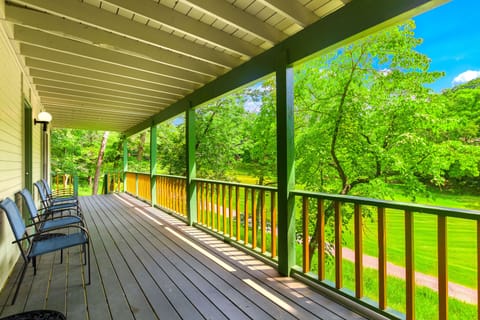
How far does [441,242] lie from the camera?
1.72 metres

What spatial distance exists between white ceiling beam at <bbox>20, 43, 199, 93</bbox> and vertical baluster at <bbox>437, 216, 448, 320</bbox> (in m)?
3.98

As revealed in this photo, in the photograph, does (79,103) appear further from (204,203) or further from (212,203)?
A: (212,203)

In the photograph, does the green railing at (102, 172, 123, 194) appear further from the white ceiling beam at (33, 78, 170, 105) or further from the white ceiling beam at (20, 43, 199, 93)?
the white ceiling beam at (20, 43, 199, 93)

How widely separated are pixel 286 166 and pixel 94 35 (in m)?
2.53

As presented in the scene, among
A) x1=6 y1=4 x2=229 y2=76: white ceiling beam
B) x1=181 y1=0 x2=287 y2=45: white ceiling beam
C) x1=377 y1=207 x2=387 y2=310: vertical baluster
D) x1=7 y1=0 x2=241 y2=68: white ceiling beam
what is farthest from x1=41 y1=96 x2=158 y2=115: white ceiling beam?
x1=377 y1=207 x2=387 y2=310: vertical baluster

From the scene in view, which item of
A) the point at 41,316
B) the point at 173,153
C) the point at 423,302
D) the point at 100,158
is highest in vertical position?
the point at 173,153

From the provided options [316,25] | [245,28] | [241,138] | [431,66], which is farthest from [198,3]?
[241,138]

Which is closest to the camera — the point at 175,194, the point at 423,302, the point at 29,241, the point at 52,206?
the point at 29,241

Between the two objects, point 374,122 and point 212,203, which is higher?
point 374,122

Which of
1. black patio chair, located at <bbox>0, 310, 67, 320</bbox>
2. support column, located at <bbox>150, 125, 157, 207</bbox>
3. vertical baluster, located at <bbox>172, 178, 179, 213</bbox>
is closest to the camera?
black patio chair, located at <bbox>0, 310, 67, 320</bbox>

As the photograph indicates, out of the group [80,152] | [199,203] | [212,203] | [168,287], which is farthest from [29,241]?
[80,152]

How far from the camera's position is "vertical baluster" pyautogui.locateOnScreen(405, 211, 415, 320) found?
1.84m

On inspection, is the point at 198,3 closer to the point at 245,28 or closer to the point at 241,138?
the point at 245,28

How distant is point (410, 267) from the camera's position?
73.4 inches
